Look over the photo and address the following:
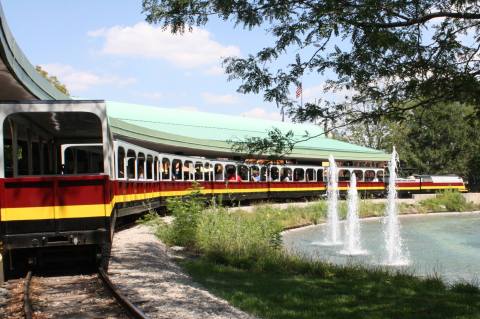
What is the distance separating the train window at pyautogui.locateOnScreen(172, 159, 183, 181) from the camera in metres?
29.3

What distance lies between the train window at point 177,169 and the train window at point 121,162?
10.9m

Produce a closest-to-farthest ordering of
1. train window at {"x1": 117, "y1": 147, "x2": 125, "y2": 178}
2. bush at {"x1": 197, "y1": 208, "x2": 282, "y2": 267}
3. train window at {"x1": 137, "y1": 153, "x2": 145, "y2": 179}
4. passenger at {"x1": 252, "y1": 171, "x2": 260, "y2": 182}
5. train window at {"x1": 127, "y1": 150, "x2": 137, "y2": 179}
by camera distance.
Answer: bush at {"x1": 197, "y1": 208, "x2": 282, "y2": 267} → train window at {"x1": 117, "y1": 147, "x2": 125, "y2": 178} → train window at {"x1": 127, "y1": 150, "x2": 137, "y2": 179} → train window at {"x1": 137, "y1": 153, "x2": 145, "y2": 179} → passenger at {"x1": 252, "y1": 171, "x2": 260, "y2": 182}

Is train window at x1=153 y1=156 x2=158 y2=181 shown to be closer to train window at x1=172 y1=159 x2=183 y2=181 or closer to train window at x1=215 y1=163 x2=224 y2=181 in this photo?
train window at x1=172 y1=159 x2=183 y2=181

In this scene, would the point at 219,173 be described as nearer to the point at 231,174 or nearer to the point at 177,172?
the point at 231,174

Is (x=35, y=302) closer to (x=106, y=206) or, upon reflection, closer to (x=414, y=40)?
(x=106, y=206)

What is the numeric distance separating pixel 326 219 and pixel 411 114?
25.2 meters

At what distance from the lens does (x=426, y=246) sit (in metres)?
22.5

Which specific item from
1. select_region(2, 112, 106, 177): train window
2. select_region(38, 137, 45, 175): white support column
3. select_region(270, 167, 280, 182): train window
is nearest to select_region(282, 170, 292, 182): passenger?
select_region(270, 167, 280, 182): train window

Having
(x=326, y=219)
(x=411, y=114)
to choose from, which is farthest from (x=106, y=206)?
(x=326, y=219)

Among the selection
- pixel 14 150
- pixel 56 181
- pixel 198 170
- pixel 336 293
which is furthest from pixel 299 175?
pixel 56 181


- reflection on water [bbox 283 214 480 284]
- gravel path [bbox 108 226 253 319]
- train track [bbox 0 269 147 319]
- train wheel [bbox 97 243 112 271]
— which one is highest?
train wheel [bbox 97 243 112 271]

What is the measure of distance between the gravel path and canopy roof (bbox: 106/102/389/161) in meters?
23.6

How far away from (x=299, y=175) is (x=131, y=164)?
1007 inches

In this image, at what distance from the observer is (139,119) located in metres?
49.9
